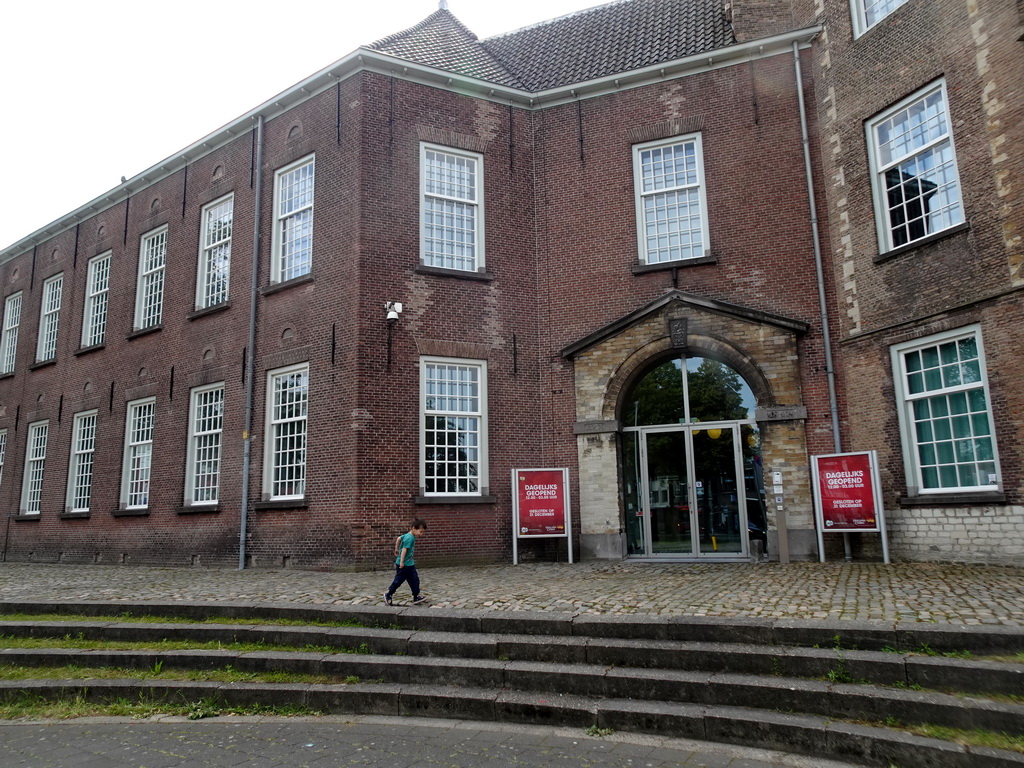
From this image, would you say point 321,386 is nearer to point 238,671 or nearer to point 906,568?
point 238,671

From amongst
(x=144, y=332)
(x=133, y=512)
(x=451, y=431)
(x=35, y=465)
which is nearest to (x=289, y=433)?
(x=451, y=431)

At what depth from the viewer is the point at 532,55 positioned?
18516mm

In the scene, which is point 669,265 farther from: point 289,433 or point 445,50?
point 289,433

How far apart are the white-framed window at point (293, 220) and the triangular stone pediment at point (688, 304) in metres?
5.82

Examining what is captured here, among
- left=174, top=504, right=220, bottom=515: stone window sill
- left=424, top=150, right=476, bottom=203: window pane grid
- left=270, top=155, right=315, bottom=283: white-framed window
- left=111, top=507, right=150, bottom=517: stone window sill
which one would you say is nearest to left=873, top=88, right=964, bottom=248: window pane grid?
left=424, top=150, right=476, bottom=203: window pane grid

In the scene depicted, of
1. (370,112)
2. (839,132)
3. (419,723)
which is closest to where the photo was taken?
(419,723)

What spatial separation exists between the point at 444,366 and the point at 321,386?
2.38 meters

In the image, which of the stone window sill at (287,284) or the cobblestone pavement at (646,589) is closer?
the cobblestone pavement at (646,589)

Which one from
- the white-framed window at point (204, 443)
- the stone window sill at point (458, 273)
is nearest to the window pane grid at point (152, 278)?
the white-framed window at point (204, 443)

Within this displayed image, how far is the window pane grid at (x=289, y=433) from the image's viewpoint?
14.5 m

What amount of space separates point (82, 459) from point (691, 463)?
16.3 meters

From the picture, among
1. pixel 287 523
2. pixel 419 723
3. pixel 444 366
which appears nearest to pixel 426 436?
pixel 444 366

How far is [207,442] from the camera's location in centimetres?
1659

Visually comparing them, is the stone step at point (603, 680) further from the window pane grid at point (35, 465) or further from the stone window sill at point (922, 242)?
the window pane grid at point (35, 465)
